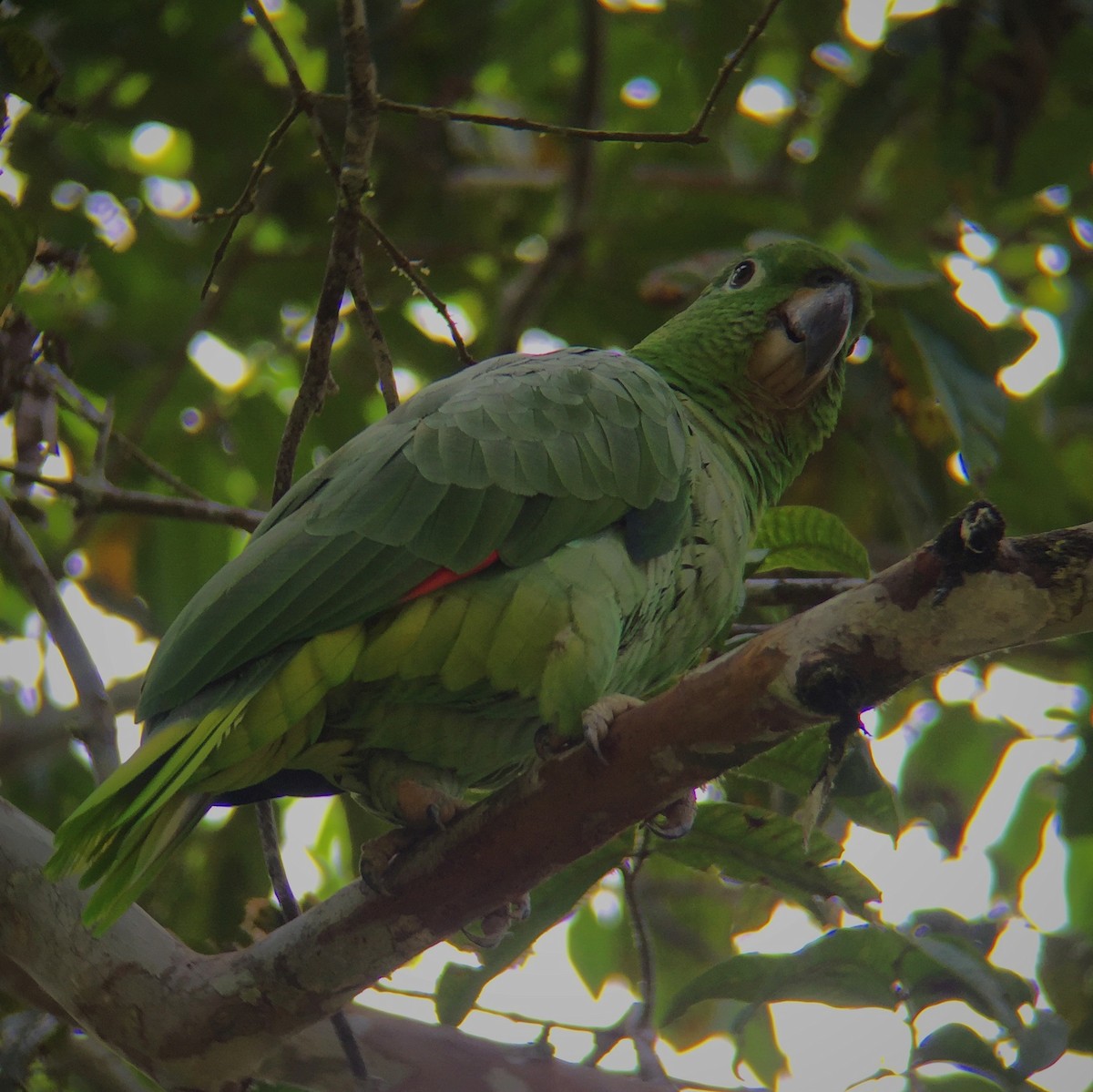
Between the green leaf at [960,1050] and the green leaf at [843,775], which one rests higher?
the green leaf at [843,775]

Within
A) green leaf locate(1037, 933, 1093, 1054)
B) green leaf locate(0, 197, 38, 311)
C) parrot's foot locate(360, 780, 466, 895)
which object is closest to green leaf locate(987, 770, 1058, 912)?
green leaf locate(1037, 933, 1093, 1054)

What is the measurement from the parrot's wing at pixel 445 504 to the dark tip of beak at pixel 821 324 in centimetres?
37

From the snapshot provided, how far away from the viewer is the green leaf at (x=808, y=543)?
234cm

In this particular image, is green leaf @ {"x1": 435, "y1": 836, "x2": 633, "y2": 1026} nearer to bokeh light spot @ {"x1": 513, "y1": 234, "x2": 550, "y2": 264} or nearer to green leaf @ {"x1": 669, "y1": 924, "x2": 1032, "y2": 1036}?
green leaf @ {"x1": 669, "y1": 924, "x2": 1032, "y2": 1036}

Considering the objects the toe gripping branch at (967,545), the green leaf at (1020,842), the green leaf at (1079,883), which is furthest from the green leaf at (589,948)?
the toe gripping branch at (967,545)

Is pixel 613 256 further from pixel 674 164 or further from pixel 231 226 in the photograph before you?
pixel 231 226

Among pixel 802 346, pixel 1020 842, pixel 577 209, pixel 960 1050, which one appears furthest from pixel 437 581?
pixel 1020 842

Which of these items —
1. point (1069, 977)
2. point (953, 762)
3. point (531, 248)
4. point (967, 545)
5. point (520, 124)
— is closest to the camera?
point (967, 545)

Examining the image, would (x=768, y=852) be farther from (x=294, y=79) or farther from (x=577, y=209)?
(x=577, y=209)

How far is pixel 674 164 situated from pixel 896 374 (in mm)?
1980

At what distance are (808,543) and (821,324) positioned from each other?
0.49 meters

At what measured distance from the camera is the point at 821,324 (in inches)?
103

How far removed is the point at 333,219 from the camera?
2.24 meters

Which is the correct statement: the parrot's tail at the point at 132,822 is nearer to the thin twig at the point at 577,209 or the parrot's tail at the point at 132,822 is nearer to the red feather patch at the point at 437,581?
the red feather patch at the point at 437,581
